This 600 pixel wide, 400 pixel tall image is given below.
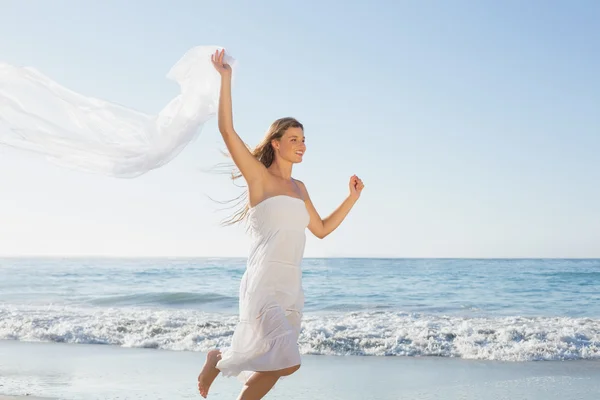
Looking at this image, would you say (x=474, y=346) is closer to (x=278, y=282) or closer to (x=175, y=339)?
(x=175, y=339)

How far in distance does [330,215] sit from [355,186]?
0.83 feet

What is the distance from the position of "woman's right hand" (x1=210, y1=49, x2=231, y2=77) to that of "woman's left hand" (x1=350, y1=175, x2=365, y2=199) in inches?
40.4

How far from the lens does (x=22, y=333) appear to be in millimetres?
10289

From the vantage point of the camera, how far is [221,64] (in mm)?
3342

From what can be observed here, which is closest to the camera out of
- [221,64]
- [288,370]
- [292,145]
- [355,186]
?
[288,370]

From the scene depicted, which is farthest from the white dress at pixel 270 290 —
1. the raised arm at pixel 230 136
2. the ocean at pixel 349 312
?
the ocean at pixel 349 312

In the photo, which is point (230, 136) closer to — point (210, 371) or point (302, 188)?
point (302, 188)

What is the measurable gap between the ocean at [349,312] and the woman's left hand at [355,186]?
4702mm

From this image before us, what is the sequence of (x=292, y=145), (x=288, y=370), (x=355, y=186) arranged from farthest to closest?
(x=355, y=186)
(x=292, y=145)
(x=288, y=370)

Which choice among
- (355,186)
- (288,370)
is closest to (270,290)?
(288,370)

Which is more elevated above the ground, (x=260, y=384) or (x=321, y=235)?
(x=321, y=235)

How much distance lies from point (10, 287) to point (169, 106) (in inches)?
836

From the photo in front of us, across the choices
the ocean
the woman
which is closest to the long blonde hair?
the woman

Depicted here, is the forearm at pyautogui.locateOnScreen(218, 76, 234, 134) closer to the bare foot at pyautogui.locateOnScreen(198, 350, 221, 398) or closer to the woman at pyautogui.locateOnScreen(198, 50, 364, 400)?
the woman at pyautogui.locateOnScreen(198, 50, 364, 400)
